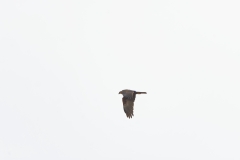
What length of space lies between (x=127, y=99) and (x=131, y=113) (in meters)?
1.04

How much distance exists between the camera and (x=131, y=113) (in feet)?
165

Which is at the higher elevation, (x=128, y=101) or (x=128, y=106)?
(x=128, y=101)

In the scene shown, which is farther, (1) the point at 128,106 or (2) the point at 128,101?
(2) the point at 128,101

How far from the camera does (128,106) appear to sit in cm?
5044

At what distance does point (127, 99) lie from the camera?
50.6 meters

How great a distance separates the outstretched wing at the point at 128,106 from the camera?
50.2 metres

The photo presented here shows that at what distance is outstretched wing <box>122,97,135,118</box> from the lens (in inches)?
1976
